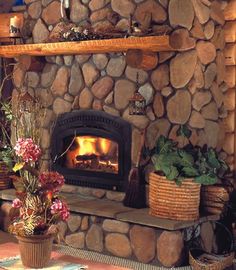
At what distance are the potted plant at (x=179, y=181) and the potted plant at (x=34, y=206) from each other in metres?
1.76

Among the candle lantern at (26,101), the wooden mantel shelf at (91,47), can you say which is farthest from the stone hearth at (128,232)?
the wooden mantel shelf at (91,47)

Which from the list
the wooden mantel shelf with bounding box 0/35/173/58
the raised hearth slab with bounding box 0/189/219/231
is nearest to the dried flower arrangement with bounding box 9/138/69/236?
the raised hearth slab with bounding box 0/189/219/231

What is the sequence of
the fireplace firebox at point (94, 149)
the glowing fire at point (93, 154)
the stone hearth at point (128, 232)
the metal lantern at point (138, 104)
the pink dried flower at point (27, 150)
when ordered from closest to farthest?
the pink dried flower at point (27, 150) → the stone hearth at point (128, 232) → the metal lantern at point (138, 104) → the fireplace firebox at point (94, 149) → the glowing fire at point (93, 154)

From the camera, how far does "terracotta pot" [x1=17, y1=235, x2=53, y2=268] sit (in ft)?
9.44

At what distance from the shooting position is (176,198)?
457 cm

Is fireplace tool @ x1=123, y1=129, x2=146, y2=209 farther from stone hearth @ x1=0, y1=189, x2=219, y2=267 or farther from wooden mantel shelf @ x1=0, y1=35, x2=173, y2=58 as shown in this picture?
wooden mantel shelf @ x1=0, y1=35, x2=173, y2=58

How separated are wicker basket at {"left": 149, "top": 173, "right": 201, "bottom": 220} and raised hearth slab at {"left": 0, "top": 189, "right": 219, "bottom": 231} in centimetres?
6

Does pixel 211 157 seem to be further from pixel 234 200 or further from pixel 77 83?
pixel 77 83

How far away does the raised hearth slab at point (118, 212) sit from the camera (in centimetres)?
450

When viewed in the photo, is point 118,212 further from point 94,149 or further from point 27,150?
point 27,150

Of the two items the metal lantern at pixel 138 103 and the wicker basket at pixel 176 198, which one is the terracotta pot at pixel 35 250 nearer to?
the wicker basket at pixel 176 198

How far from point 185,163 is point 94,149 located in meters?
1.22

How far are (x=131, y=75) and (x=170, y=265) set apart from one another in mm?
1637

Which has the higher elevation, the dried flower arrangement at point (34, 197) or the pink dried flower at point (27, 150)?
the pink dried flower at point (27, 150)
